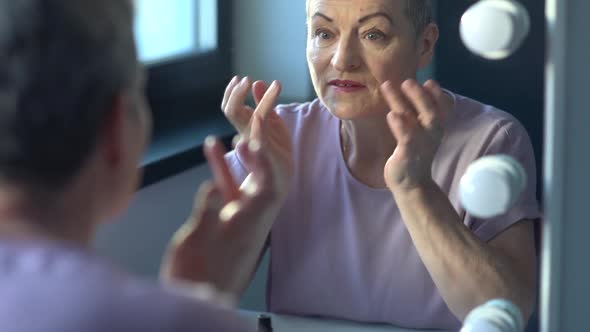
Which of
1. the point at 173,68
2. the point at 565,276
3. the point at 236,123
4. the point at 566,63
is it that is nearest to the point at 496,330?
the point at 565,276

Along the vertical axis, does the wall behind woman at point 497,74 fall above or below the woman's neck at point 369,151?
above

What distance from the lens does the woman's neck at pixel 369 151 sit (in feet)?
3.96

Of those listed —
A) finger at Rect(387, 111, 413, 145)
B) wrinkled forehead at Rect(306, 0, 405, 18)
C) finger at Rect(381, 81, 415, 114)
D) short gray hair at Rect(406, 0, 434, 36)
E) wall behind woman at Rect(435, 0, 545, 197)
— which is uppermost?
wrinkled forehead at Rect(306, 0, 405, 18)

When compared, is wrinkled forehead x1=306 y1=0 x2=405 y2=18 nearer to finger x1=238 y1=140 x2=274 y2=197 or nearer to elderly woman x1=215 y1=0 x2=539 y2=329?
elderly woman x1=215 y1=0 x2=539 y2=329

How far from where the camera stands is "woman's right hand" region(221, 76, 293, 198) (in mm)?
800

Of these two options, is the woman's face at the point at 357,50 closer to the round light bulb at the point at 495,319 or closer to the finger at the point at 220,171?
the round light bulb at the point at 495,319

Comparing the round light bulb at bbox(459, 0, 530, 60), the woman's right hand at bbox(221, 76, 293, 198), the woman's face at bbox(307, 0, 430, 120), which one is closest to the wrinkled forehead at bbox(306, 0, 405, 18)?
the woman's face at bbox(307, 0, 430, 120)

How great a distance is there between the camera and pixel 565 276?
31.7 inches

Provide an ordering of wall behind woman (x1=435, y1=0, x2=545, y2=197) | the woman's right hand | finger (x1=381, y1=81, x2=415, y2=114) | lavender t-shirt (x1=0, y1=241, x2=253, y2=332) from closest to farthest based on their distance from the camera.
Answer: lavender t-shirt (x1=0, y1=241, x2=253, y2=332)
the woman's right hand
finger (x1=381, y1=81, x2=415, y2=114)
wall behind woman (x1=435, y1=0, x2=545, y2=197)

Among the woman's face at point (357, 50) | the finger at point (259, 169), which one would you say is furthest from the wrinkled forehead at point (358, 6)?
the finger at point (259, 169)

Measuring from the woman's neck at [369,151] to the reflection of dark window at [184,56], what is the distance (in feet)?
1.37

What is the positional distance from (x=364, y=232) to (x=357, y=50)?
0.19 m

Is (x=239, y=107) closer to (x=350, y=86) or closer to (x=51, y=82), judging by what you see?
(x=350, y=86)

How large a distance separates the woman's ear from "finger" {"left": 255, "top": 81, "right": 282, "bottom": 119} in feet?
0.67
